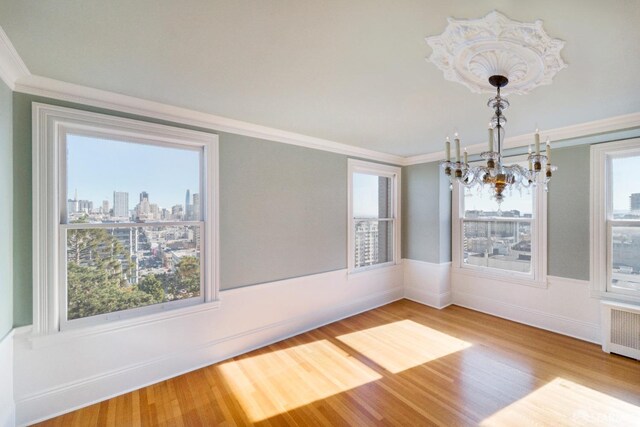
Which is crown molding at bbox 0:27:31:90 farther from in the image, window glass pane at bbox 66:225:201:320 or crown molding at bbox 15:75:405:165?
window glass pane at bbox 66:225:201:320

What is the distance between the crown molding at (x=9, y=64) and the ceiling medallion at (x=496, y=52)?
235 centimetres

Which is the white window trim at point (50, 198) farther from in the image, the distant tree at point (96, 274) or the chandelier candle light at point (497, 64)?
the chandelier candle light at point (497, 64)

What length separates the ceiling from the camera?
129cm

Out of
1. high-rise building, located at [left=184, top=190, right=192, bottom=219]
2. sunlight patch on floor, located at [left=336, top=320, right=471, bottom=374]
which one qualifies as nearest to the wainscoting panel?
sunlight patch on floor, located at [left=336, top=320, right=471, bottom=374]

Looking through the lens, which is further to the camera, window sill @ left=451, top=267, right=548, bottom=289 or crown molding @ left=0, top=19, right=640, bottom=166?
window sill @ left=451, top=267, right=548, bottom=289

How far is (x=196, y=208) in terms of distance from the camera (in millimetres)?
2744

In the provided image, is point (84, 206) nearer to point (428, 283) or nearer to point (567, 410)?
point (567, 410)

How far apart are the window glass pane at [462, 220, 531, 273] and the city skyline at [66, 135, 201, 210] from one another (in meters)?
4.06

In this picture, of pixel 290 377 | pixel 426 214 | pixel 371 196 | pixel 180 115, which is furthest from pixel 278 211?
pixel 426 214

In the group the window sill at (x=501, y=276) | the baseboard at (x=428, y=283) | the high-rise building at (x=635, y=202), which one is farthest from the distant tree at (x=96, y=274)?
the high-rise building at (x=635, y=202)

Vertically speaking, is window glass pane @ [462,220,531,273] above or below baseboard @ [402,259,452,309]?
above

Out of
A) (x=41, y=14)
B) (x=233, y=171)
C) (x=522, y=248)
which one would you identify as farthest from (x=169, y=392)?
(x=522, y=248)

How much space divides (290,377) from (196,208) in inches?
73.4

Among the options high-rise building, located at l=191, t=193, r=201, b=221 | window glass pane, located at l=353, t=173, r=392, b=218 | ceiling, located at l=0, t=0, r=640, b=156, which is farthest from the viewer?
window glass pane, located at l=353, t=173, r=392, b=218
